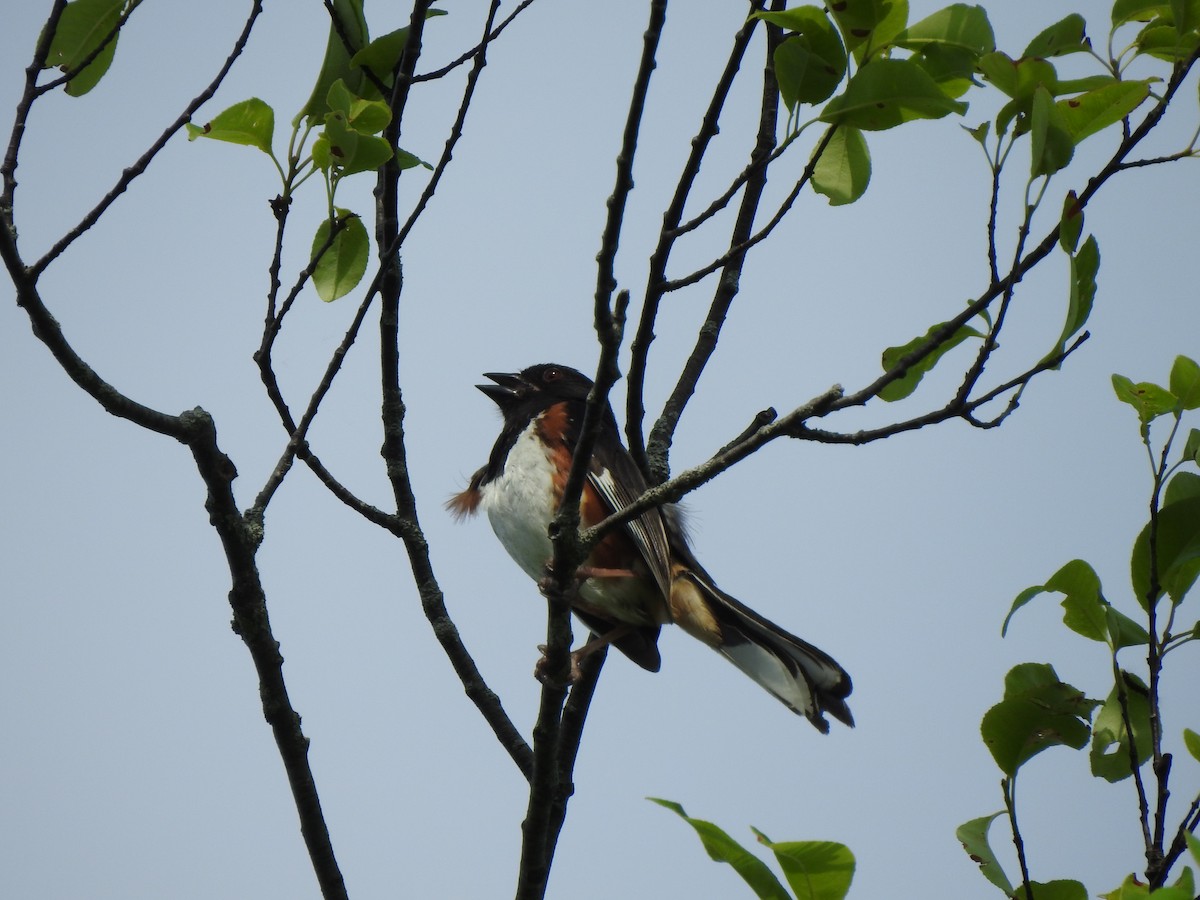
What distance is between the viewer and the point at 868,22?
192 cm

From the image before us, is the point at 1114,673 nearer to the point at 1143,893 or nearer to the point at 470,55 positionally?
the point at 1143,893

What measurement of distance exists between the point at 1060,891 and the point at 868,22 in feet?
5.06

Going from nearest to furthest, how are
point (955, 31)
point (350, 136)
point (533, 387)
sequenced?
point (955, 31) → point (350, 136) → point (533, 387)

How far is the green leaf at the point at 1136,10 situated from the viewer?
2.11m

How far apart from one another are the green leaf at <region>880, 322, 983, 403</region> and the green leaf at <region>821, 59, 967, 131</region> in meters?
0.40

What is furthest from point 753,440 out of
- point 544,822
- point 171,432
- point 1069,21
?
point 544,822

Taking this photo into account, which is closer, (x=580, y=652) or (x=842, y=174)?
(x=842, y=174)

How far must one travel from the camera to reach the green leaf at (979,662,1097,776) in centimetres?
223

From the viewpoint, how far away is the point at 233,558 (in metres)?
2.27

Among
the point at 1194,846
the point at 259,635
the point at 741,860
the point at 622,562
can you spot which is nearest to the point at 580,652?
the point at 622,562

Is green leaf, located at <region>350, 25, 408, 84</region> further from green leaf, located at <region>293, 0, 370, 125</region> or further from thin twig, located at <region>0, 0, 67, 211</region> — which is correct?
thin twig, located at <region>0, 0, 67, 211</region>

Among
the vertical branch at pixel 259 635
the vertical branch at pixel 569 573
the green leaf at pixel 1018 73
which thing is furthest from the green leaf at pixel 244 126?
the green leaf at pixel 1018 73

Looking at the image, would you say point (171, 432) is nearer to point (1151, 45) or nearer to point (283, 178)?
point (283, 178)

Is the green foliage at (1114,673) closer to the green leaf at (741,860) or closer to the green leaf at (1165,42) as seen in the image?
the green leaf at (1165,42)
